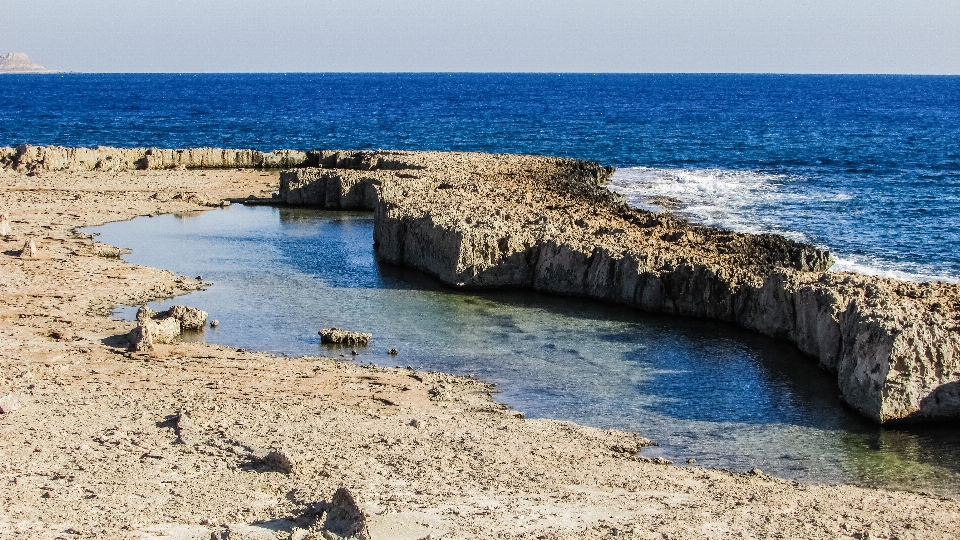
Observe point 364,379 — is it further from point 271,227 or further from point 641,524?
point 271,227

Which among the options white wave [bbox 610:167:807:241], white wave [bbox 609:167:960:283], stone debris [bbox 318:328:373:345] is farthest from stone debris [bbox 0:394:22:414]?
white wave [bbox 610:167:807:241]

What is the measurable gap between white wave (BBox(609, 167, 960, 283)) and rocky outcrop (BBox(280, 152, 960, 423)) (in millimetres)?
4258

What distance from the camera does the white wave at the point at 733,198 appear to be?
3020 centimetres

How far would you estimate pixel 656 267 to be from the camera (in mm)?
23969

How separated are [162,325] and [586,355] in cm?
823

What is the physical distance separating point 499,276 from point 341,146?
1691 inches

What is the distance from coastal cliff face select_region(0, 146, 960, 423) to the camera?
17.2m

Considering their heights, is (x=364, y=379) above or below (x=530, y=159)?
below

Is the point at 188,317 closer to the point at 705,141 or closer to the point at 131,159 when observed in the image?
the point at 131,159

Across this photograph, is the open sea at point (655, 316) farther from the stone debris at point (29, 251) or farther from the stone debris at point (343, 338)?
the stone debris at point (29, 251)

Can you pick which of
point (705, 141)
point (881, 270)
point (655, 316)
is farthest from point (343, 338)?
point (705, 141)

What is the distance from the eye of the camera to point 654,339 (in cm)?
2175

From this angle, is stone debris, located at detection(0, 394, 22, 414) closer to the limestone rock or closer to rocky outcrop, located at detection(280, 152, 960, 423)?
the limestone rock

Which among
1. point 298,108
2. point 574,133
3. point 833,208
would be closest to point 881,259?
point 833,208
